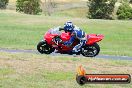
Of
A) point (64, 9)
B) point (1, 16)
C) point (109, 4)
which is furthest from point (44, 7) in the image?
point (1, 16)

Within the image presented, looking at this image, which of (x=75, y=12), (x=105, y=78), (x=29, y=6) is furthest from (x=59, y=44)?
(x=75, y=12)

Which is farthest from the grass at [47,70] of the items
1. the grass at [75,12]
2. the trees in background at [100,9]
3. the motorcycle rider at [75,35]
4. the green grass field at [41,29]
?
the grass at [75,12]

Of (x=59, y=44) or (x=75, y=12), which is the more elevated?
(x=59, y=44)

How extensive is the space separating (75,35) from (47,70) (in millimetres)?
3109

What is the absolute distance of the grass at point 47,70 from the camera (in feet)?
40.6

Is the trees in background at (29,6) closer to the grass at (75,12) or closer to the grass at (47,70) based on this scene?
the grass at (75,12)

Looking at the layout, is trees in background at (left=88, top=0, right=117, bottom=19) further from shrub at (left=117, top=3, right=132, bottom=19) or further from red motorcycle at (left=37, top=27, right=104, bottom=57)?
red motorcycle at (left=37, top=27, right=104, bottom=57)

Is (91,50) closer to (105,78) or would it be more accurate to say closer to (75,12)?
(105,78)

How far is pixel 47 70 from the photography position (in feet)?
46.5

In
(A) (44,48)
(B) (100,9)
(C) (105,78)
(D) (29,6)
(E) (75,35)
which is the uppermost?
(C) (105,78)

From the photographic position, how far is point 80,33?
54.6 ft

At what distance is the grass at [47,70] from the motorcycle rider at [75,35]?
51 cm

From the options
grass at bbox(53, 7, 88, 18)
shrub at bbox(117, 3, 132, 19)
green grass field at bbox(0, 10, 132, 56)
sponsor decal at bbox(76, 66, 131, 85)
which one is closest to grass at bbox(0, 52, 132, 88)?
sponsor decal at bbox(76, 66, 131, 85)

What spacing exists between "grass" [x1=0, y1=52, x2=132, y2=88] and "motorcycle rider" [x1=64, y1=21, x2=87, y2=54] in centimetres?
51
